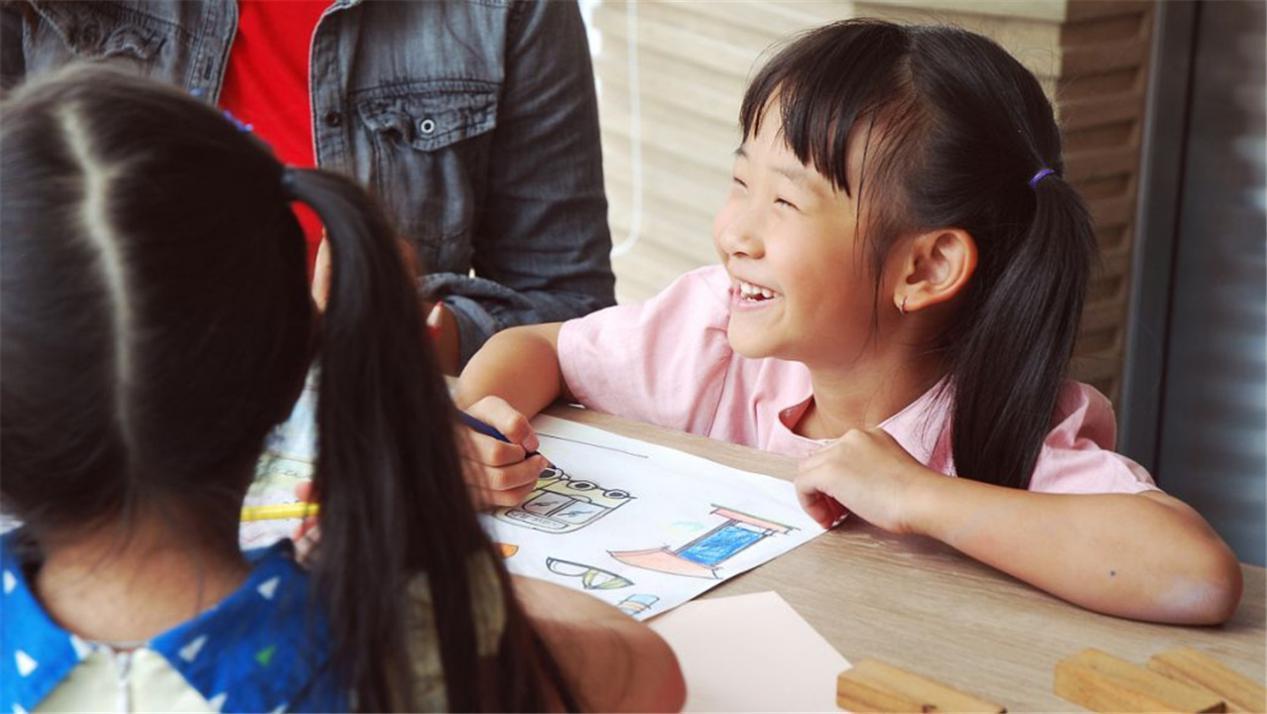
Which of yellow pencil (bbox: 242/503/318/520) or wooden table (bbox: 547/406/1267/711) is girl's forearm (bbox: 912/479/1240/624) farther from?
yellow pencil (bbox: 242/503/318/520)

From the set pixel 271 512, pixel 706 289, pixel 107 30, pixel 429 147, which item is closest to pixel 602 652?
pixel 271 512

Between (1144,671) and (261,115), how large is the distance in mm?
1100

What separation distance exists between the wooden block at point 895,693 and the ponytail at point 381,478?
209 millimetres

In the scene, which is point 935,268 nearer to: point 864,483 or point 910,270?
point 910,270

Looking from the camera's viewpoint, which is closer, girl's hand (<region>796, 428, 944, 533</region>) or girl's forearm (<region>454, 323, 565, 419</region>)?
girl's hand (<region>796, 428, 944, 533</region>)

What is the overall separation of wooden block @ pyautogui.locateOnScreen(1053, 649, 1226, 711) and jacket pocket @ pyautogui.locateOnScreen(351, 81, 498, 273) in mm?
947

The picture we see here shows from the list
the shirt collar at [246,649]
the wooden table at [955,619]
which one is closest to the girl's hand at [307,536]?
the shirt collar at [246,649]

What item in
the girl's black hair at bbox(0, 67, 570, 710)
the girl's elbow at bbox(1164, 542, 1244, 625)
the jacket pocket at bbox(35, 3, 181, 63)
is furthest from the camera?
the jacket pocket at bbox(35, 3, 181, 63)

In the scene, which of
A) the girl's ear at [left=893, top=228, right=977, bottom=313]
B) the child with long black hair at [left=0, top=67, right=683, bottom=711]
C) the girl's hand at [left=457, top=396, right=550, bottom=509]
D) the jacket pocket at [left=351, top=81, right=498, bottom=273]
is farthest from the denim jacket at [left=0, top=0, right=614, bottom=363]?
the child with long black hair at [left=0, top=67, right=683, bottom=711]

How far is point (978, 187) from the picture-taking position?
1.08 meters

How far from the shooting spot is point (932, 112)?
107cm

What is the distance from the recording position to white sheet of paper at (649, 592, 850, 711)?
76cm

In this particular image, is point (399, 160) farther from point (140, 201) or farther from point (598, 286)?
point (140, 201)

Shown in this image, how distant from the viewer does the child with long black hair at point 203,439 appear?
0.55 m
